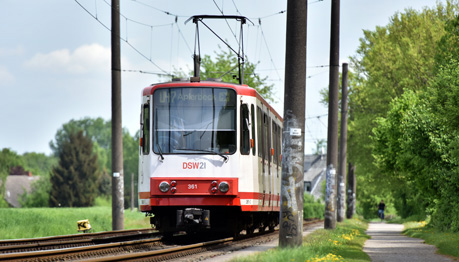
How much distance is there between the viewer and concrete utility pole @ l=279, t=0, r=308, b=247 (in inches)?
610

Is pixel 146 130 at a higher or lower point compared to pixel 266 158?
higher

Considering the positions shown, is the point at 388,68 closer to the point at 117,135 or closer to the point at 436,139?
the point at 436,139

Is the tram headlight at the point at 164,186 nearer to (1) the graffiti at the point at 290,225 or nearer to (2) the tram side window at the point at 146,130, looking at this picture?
(2) the tram side window at the point at 146,130

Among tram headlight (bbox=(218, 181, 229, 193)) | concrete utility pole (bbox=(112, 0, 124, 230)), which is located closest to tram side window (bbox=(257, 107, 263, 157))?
tram headlight (bbox=(218, 181, 229, 193))

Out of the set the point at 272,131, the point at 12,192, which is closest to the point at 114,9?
the point at 272,131

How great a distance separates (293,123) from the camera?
15648 mm

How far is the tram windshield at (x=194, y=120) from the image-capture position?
17.9m

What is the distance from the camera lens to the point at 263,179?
2041cm

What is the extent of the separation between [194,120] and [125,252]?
3.42m

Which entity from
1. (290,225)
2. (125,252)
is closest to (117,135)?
(125,252)

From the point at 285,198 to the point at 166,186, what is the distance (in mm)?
3332

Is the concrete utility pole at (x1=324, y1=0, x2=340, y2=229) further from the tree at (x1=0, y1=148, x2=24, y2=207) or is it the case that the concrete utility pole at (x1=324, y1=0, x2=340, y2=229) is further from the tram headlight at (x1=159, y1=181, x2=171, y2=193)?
the tree at (x1=0, y1=148, x2=24, y2=207)

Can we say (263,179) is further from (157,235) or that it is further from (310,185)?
(310,185)

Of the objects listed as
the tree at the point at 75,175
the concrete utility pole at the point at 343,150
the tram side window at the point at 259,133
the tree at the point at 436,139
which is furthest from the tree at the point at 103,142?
the tram side window at the point at 259,133
